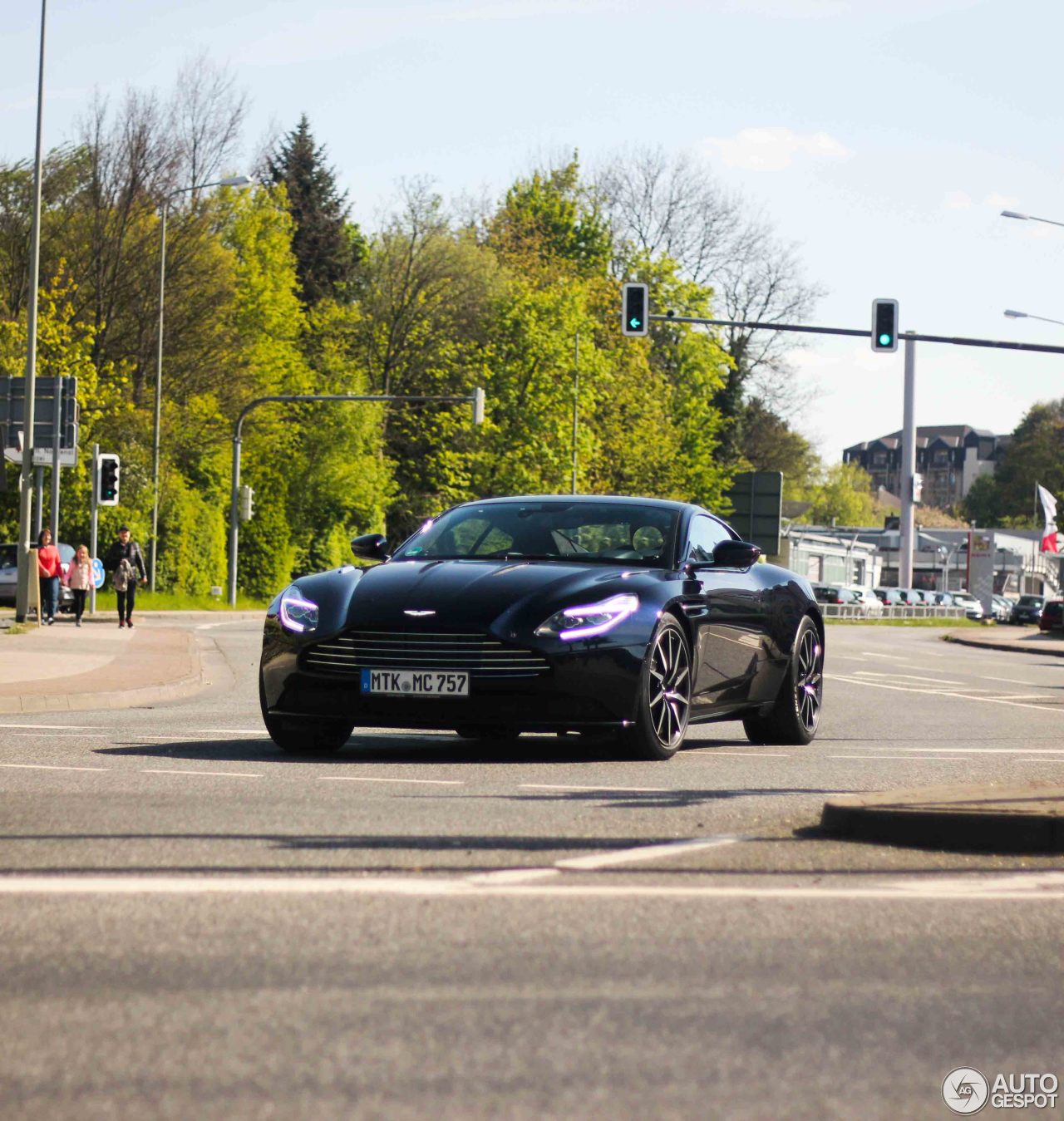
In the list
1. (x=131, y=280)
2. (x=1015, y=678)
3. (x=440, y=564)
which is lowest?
(x=1015, y=678)

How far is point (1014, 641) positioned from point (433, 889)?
146ft

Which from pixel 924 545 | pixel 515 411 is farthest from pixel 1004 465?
pixel 515 411

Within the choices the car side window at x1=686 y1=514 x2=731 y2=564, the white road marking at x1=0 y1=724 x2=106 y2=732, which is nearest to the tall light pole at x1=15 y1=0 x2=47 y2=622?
the white road marking at x1=0 y1=724 x2=106 y2=732

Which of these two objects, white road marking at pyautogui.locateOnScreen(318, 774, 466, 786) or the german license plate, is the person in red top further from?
white road marking at pyautogui.locateOnScreen(318, 774, 466, 786)

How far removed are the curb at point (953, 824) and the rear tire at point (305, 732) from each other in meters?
3.87

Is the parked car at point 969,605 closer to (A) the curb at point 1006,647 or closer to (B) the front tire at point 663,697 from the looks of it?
(A) the curb at point 1006,647

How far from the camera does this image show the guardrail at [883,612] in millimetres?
75738

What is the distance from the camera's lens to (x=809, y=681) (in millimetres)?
12914

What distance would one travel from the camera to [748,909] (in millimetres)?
5516

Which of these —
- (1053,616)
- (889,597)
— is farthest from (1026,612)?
(1053,616)

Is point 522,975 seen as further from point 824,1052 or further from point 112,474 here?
point 112,474

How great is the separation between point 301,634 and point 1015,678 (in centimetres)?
1845

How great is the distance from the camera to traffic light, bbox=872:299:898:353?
3059cm

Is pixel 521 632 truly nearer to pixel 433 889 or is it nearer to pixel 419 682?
pixel 419 682
